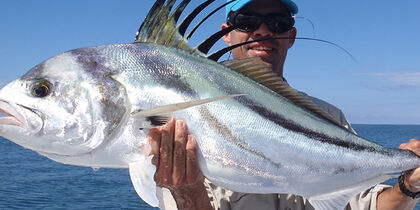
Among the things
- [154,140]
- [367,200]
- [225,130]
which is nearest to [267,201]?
[367,200]

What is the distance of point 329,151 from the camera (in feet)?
8.68

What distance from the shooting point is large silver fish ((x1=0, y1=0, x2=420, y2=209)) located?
7.59 ft

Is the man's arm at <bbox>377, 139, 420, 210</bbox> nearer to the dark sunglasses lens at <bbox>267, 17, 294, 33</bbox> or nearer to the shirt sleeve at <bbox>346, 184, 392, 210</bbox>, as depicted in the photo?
the shirt sleeve at <bbox>346, 184, 392, 210</bbox>

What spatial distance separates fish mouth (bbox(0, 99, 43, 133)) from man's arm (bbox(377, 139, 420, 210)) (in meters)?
2.51

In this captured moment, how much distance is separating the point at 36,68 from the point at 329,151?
1.96 meters

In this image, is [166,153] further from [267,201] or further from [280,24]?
[280,24]

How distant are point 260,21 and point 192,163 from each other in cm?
194

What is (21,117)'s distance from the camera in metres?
2.25

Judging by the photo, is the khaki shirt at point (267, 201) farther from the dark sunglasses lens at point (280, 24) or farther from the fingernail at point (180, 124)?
the dark sunglasses lens at point (280, 24)

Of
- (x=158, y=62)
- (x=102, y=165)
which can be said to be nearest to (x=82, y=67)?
(x=158, y=62)

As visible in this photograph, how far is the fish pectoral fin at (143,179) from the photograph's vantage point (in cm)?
242

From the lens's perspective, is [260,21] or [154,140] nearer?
[154,140]

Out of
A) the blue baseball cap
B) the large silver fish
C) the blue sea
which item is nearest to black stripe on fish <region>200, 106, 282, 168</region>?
the large silver fish

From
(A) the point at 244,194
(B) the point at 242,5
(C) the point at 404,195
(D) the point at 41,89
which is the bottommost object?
(C) the point at 404,195
